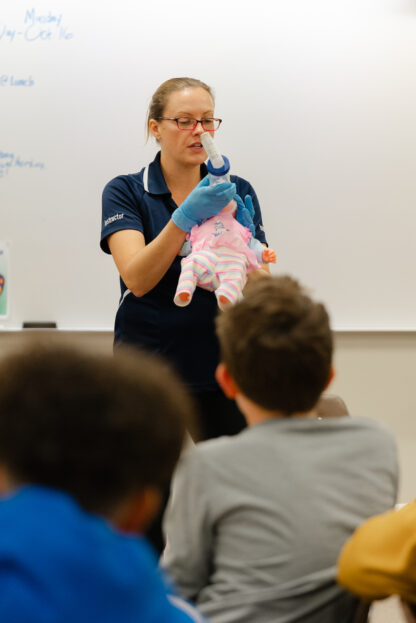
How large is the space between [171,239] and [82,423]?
1.10 metres

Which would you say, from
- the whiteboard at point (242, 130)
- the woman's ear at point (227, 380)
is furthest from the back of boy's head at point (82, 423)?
the whiteboard at point (242, 130)

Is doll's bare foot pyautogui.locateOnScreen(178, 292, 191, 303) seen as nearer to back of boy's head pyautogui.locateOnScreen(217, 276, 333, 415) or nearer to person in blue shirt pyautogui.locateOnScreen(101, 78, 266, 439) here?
person in blue shirt pyautogui.locateOnScreen(101, 78, 266, 439)

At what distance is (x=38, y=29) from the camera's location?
2.68 meters

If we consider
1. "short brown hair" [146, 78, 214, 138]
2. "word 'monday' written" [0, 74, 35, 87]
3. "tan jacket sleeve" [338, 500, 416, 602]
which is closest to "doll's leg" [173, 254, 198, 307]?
"short brown hair" [146, 78, 214, 138]

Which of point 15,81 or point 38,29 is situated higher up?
point 38,29

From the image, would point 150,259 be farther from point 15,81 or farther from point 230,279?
point 15,81

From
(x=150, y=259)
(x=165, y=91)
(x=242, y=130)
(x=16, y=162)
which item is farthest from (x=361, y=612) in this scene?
(x=16, y=162)

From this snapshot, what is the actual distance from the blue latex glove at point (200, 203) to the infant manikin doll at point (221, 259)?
67 millimetres

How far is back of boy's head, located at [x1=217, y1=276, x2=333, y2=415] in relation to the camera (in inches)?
41.4

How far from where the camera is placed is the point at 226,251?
171 cm

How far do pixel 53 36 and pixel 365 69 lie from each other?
1.24 m

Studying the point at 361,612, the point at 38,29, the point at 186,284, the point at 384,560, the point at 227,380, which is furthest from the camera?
the point at 38,29

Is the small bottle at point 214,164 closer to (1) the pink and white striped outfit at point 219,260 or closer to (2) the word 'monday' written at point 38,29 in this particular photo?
(1) the pink and white striped outfit at point 219,260

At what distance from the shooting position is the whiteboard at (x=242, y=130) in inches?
104
